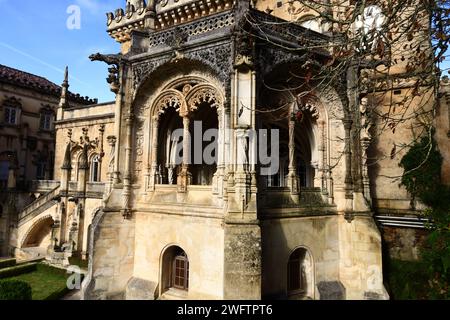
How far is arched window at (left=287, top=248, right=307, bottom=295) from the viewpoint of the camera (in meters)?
10.5

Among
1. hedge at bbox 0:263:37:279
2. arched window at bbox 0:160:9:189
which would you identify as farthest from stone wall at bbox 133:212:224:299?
arched window at bbox 0:160:9:189

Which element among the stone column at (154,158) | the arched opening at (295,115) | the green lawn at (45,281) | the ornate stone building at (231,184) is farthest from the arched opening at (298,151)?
the green lawn at (45,281)

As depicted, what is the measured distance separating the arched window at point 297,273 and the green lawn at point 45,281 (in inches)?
371

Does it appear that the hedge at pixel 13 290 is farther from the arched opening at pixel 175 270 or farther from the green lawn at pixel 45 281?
the arched opening at pixel 175 270

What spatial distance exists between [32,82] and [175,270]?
30046 mm

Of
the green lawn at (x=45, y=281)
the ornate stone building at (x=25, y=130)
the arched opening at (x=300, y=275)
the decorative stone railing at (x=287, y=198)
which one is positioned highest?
the ornate stone building at (x=25, y=130)

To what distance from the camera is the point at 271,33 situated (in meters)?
10.1

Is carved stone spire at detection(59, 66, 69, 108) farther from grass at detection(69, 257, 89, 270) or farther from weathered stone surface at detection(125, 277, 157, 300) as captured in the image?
weathered stone surface at detection(125, 277, 157, 300)

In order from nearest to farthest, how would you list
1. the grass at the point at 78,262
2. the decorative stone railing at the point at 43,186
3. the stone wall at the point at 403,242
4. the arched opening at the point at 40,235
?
the stone wall at the point at 403,242
the grass at the point at 78,262
the arched opening at the point at 40,235
the decorative stone railing at the point at 43,186

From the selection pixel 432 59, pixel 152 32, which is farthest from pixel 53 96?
pixel 432 59

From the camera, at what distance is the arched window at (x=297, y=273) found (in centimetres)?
1049

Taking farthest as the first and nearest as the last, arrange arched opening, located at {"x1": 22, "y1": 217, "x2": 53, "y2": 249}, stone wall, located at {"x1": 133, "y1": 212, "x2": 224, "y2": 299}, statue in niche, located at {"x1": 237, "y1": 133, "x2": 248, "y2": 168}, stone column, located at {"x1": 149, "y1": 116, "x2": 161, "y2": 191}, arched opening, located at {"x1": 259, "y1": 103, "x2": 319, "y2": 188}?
1. arched opening, located at {"x1": 22, "y1": 217, "x2": 53, "y2": 249}
2. arched opening, located at {"x1": 259, "y1": 103, "x2": 319, "y2": 188}
3. stone column, located at {"x1": 149, "y1": 116, "x2": 161, "y2": 191}
4. stone wall, located at {"x1": 133, "y1": 212, "x2": 224, "y2": 299}
5. statue in niche, located at {"x1": 237, "y1": 133, "x2": 248, "y2": 168}

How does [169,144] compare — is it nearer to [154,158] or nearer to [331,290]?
[154,158]
